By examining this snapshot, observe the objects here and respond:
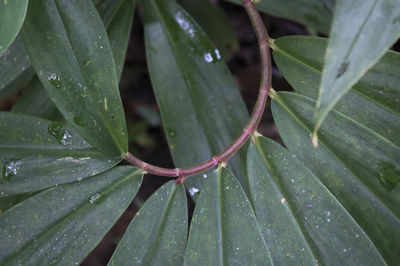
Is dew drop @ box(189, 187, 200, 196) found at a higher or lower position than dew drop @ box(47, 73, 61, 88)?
lower

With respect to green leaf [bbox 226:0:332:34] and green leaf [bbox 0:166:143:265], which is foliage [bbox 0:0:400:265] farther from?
green leaf [bbox 226:0:332:34]

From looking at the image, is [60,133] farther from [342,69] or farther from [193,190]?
[342,69]

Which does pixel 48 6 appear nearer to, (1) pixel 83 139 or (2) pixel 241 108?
(1) pixel 83 139

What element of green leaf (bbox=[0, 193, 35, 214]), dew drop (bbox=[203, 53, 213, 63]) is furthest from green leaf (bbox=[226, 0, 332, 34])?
green leaf (bbox=[0, 193, 35, 214])

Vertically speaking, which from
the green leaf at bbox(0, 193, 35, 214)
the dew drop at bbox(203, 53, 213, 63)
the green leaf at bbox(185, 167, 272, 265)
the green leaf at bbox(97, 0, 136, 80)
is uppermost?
the green leaf at bbox(97, 0, 136, 80)

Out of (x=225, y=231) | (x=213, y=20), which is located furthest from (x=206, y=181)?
(x=213, y=20)

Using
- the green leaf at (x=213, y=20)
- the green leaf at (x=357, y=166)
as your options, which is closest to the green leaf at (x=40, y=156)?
the green leaf at (x=357, y=166)

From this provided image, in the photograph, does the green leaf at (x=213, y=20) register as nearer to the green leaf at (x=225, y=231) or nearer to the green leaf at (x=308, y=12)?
the green leaf at (x=308, y=12)
